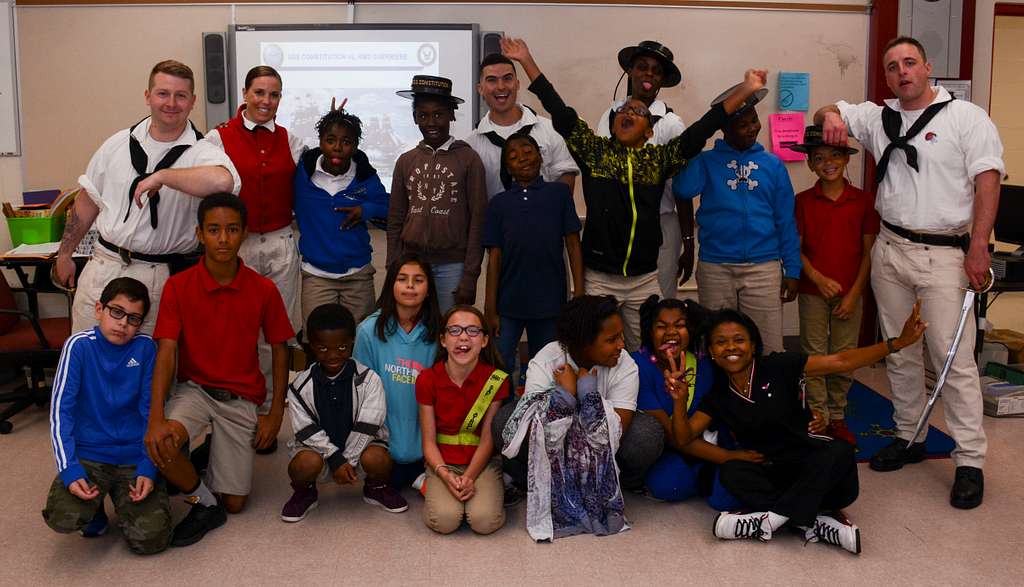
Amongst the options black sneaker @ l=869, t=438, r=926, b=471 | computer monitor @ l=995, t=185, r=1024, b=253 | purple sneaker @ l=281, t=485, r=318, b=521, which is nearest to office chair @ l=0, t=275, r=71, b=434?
purple sneaker @ l=281, t=485, r=318, b=521

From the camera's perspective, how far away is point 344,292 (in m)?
3.75

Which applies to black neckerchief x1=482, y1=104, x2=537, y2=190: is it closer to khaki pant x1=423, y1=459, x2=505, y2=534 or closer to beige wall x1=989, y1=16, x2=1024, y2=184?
khaki pant x1=423, y1=459, x2=505, y2=534

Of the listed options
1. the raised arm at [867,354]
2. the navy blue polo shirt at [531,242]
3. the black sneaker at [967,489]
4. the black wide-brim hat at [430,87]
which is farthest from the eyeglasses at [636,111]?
the black sneaker at [967,489]

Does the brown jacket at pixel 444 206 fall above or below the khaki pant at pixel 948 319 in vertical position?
above

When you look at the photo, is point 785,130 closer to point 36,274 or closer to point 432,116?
point 432,116

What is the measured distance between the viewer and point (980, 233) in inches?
123

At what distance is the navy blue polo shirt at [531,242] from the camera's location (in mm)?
3441

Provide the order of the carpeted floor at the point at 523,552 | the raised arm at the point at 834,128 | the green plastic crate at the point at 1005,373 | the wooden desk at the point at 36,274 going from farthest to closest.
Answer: the green plastic crate at the point at 1005,373 < the wooden desk at the point at 36,274 < the raised arm at the point at 834,128 < the carpeted floor at the point at 523,552

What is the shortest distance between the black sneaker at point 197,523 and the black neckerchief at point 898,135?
2617 mm

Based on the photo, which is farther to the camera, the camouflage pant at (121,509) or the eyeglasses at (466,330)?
the eyeglasses at (466,330)

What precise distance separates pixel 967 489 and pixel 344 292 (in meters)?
2.42

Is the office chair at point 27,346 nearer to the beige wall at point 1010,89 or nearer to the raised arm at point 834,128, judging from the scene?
the raised arm at point 834,128

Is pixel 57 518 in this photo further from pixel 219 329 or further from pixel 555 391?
pixel 555 391

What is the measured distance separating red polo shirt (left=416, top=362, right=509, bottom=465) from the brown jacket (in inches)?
20.8
